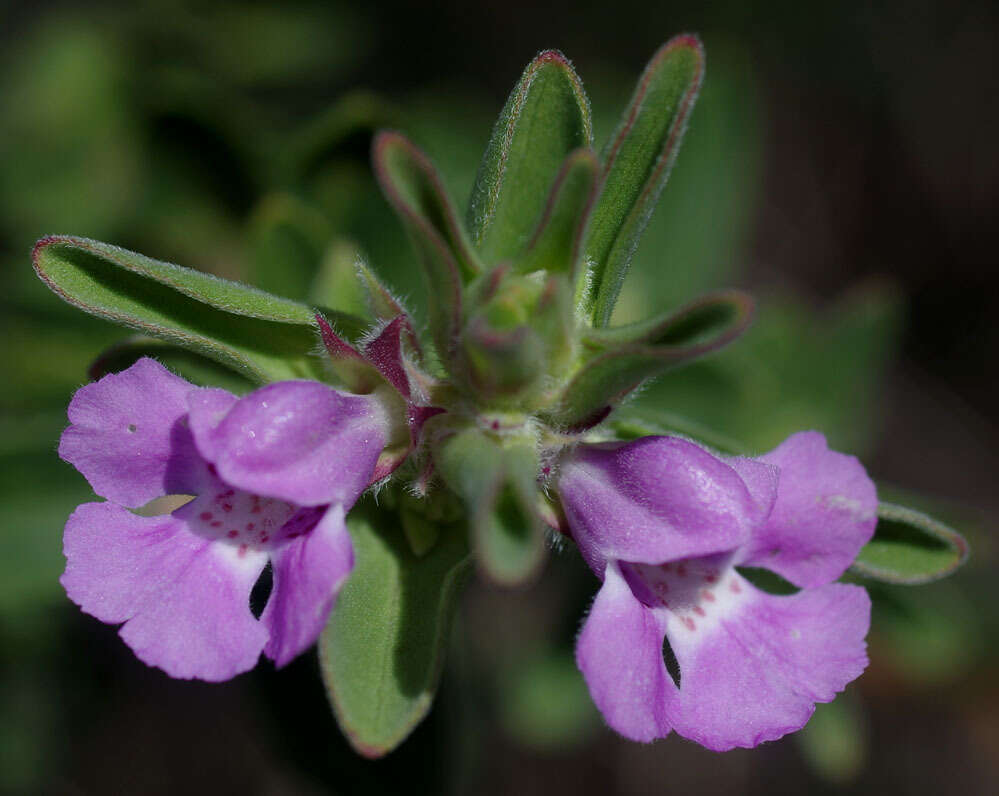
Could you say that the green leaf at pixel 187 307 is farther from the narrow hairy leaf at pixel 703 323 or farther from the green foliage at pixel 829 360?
the green foliage at pixel 829 360

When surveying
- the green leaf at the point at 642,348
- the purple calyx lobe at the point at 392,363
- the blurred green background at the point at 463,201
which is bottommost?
the blurred green background at the point at 463,201

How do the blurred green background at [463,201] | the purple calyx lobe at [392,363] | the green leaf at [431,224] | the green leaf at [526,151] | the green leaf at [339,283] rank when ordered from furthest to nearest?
the blurred green background at [463,201], the green leaf at [339,283], the green leaf at [526,151], the purple calyx lobe at [392,363], the green leaf at [431,224]

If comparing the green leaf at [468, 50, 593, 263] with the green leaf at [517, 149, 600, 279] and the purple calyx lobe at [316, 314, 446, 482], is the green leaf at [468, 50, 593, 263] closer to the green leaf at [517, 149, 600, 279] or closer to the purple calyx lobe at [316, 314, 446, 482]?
the green leaf at [517, 149, 600, 279]

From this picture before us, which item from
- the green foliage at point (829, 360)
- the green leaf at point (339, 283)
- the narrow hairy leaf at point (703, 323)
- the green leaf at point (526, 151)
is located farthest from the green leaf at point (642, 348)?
the green foliage at point (829, 360)

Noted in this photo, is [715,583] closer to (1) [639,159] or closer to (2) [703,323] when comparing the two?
(2) [703,323]

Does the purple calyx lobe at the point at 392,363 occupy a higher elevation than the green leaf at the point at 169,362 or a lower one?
higher

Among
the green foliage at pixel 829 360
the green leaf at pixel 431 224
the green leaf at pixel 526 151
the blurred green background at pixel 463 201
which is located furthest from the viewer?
the green foliage at pixel 829 360

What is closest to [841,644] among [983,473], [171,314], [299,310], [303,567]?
[303,567]
